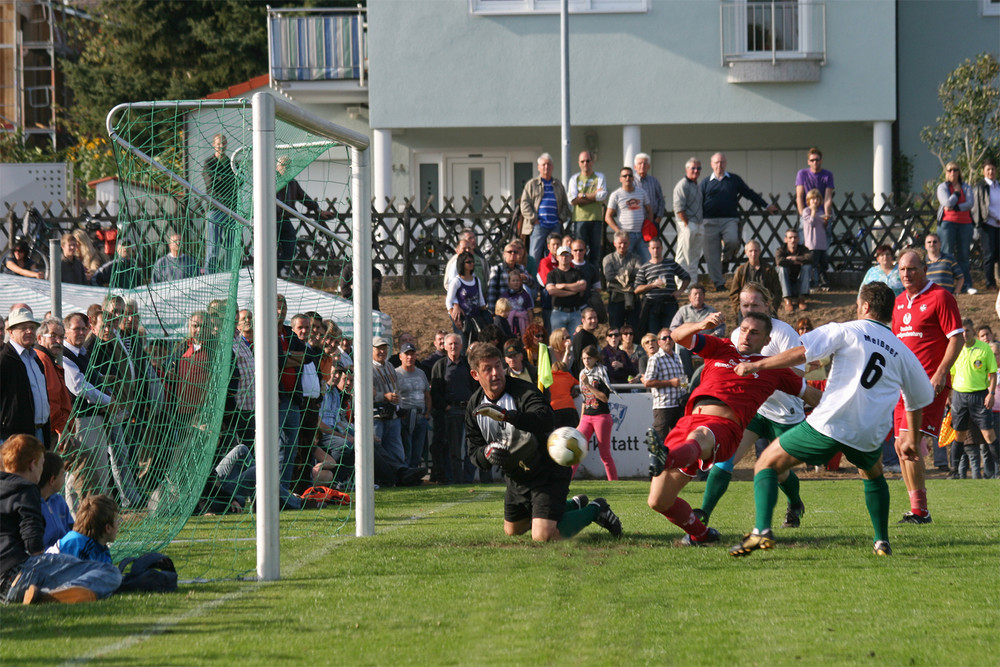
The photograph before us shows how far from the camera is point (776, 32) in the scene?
953 inches

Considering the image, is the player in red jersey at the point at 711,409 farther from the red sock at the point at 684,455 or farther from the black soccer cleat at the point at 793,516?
the black soccer cleat at the point at 793,516

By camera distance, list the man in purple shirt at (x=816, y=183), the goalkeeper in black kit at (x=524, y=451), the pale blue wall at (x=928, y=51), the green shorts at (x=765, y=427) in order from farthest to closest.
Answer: the pale blue wall at (x=928, y=51)
the man in purple shirt at (x=816, y=183)
the green shorts at (x=765, y=427)
the goalkeeper in black kit at (x=524, y=451)

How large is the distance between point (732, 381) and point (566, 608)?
2.62 m

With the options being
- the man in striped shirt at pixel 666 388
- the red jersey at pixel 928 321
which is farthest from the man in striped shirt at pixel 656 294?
the red jersey at pixel 928 321

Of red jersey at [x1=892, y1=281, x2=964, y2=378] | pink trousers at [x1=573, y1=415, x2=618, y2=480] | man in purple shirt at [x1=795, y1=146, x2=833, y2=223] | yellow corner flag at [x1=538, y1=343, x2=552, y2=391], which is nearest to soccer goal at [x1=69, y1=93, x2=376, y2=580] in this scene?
yellow corner flag at [x1=538, y1=343, x2=552, y2=391]

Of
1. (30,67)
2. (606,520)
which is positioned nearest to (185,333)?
(606,520)

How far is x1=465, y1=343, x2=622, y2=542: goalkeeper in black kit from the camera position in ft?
26.9

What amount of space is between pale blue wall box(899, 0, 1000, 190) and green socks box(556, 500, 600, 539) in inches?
771

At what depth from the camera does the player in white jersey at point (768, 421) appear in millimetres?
8477

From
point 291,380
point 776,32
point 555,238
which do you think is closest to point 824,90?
point 776,32

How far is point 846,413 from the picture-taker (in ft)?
24.4

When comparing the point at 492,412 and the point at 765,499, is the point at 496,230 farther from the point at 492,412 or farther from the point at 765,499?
the point at 765,499

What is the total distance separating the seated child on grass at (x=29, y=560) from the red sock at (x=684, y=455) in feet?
11.1

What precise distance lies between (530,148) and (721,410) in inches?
749
